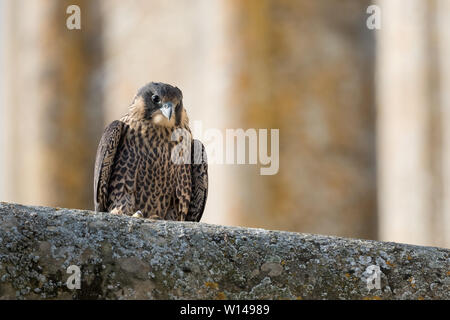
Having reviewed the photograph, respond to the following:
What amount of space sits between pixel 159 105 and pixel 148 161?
0.41 meters

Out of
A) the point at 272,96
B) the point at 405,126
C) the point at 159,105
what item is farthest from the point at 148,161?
the point at 272,96

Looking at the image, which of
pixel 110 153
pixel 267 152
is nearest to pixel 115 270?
pixel 110 153

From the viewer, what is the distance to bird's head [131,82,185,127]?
6.55 m

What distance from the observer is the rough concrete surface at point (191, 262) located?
3.40m

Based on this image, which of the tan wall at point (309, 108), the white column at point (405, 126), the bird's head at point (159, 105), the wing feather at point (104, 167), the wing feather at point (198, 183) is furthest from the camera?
the tan wall at point (309, 108)

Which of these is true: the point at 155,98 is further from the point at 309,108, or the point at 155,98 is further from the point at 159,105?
the point at 309,108

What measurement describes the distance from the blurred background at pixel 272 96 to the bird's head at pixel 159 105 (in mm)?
2981

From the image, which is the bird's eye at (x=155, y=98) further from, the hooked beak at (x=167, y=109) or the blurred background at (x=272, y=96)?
the blurred background at (x=272, y=96)

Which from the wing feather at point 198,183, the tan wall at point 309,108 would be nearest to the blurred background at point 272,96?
the tan wall at point 309,108

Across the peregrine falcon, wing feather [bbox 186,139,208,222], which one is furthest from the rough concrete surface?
wing feather [bbox 186,139,208,222]

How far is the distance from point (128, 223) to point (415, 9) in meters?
5.95

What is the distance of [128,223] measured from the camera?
3.73 meters

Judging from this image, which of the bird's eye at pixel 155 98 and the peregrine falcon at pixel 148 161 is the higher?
the bird's eye at pixel 155 98

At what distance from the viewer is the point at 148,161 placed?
6.53 meters
